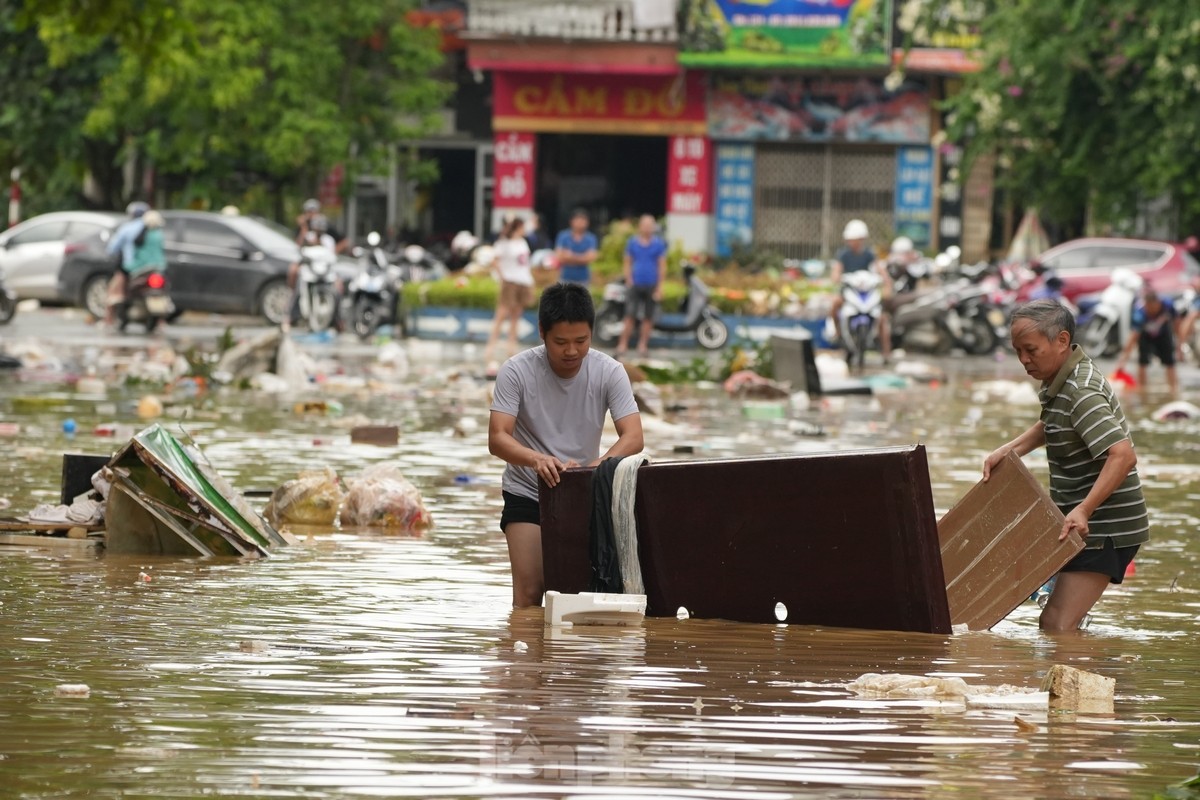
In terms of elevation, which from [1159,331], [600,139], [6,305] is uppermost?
[600,139]

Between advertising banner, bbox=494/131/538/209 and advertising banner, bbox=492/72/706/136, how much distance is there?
0.26 m

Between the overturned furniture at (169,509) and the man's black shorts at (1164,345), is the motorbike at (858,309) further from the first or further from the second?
the overturned furniture at (169,509)

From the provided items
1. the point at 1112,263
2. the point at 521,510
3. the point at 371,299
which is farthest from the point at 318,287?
the point at 521,510

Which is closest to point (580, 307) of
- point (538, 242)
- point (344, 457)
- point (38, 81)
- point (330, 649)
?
point (330, 649)

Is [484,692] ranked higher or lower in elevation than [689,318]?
higher

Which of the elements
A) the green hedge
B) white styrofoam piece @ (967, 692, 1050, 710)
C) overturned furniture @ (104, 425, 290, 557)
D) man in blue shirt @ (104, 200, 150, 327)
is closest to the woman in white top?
the green hedge

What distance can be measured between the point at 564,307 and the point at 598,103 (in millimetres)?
30027

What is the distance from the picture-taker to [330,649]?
6699mm

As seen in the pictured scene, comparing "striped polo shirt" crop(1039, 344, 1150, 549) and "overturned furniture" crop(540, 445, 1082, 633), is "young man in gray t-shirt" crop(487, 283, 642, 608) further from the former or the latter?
"striped polo shirt" crop(1039, 344, 1150, 549)

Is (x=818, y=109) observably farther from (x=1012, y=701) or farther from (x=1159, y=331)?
(x=1012, y=701)

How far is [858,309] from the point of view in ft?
81.1

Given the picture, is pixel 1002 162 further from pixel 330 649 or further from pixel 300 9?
pixel 330 649

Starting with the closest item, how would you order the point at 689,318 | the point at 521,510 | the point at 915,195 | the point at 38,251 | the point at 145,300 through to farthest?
the point at 521,510, the point at 145,300, the point at 689,318, the point at 38,251, the point at 915,195

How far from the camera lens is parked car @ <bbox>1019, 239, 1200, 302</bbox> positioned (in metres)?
29.6
